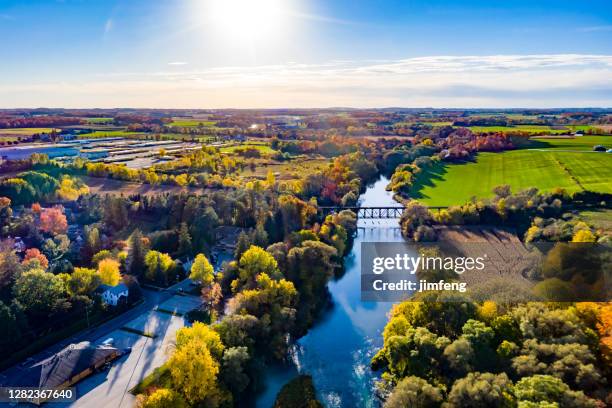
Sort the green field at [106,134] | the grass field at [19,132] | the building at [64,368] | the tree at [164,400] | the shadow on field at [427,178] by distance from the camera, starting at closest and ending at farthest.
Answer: the tree at [164,400]
the building at [64,368]
the shadow on field at [427,178]
the grass field at [19,132]
the green field at [106,134]

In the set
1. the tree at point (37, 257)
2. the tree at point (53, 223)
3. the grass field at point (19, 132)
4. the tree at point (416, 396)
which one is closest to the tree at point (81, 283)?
the tree at point (37, 257)

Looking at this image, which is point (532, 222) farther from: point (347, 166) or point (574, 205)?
point (347, 166)

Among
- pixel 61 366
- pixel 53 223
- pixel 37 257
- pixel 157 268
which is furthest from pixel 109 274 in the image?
pixel 53 223

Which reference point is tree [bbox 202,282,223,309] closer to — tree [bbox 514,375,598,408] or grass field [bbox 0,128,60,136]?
tree [bbox 514,375,598,408]

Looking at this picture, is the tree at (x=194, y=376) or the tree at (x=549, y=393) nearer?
the tree at (x=549, y=393)

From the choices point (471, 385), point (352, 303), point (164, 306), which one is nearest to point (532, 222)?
point (352, 303)

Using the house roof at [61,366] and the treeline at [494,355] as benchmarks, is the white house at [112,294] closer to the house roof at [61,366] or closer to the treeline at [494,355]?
the house roof at [61,366]
